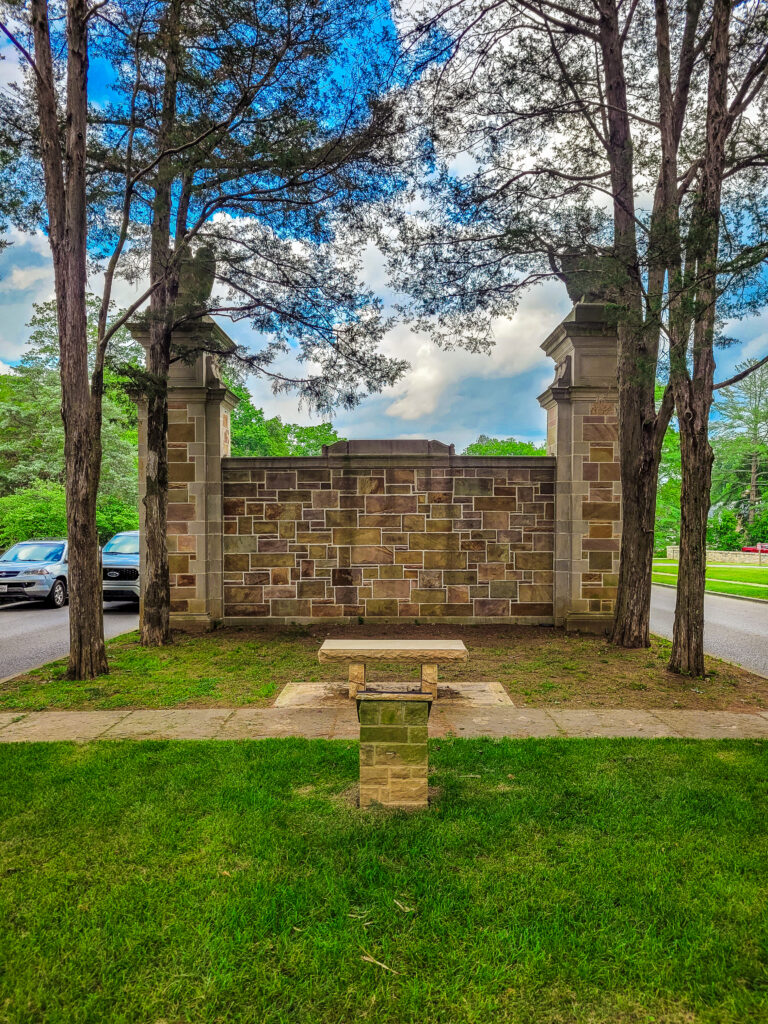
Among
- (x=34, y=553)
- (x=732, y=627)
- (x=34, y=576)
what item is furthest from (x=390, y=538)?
(x=34, y=553)

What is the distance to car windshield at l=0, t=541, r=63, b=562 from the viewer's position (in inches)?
571

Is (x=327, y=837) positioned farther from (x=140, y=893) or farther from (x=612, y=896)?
(x=612, y=896)

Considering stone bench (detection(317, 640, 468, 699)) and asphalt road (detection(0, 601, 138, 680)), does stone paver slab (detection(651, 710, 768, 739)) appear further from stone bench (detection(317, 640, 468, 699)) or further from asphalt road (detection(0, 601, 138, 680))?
asphalt road (detection(0, 601, 138, 680))

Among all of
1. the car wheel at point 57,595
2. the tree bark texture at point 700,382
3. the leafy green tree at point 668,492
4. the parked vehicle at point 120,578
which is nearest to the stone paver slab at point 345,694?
the tree bark texture at point 700,382

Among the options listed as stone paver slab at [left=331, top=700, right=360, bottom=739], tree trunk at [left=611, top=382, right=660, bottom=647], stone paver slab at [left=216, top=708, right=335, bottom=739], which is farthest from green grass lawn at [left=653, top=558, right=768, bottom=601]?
stone paver slab at [left=216, top=708, right=335, bottom=739]

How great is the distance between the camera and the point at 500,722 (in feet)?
17.1

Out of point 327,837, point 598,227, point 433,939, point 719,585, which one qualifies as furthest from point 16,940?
point 719,585

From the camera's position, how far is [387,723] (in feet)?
11.2

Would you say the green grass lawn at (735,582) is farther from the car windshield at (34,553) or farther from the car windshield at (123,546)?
the car windshield at (34,553)

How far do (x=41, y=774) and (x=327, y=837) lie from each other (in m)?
2.18

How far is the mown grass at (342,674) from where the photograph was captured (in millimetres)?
6000

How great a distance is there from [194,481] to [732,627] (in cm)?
1048

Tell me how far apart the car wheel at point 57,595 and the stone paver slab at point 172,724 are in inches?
395

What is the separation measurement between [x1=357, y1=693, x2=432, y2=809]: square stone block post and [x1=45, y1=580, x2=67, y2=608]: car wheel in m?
13.0
